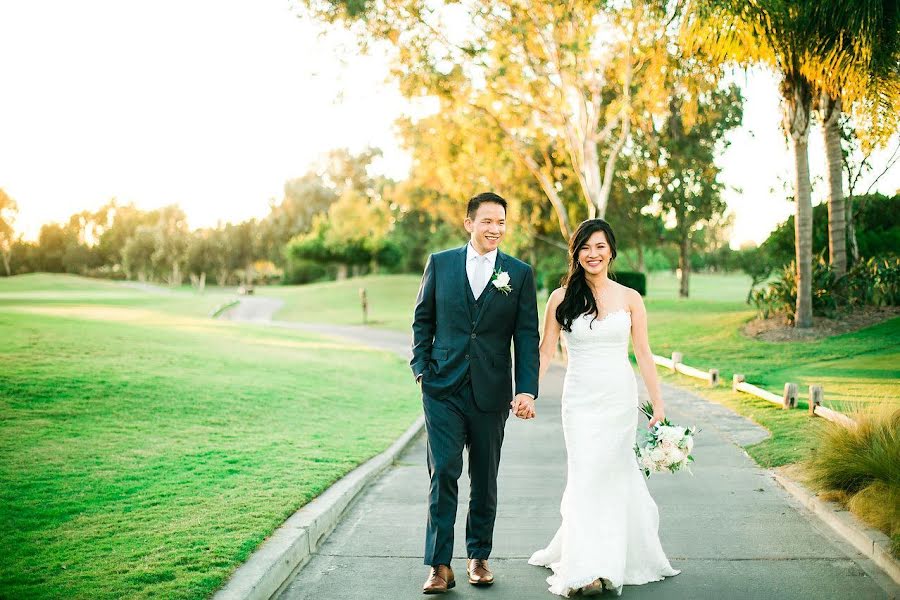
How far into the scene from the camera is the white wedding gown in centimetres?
482

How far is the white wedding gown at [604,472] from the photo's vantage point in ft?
15.8

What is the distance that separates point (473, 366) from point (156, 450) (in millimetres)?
4834

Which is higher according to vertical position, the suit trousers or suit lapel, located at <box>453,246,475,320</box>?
suit lapel, located at <box>453,246,475,320</box>

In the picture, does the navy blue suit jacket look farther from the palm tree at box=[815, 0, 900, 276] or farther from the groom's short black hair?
the palm tree at box=[815, 0, 900, 276]

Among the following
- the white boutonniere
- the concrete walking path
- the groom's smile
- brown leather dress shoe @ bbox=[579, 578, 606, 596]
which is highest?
the groom's smile

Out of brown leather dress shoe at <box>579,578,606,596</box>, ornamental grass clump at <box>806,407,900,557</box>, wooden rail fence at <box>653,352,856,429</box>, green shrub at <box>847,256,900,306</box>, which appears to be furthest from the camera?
green shrub at <box>847,256,900,306</box>

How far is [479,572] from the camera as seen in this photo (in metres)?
4.93

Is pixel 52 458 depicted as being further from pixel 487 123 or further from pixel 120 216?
pixel 120 216

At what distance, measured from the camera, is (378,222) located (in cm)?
4309

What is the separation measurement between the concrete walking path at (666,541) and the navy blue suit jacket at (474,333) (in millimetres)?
1271

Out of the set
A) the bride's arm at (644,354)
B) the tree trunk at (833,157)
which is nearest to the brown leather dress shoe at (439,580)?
the bride's arm at (644,354)

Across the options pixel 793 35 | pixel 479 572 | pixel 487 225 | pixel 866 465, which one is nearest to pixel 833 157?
pixel 793 35

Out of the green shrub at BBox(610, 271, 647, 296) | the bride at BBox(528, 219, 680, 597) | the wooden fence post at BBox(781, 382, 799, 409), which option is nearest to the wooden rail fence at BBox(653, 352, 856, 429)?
the wooden fence post at BBox(781, 382, 799, 409)

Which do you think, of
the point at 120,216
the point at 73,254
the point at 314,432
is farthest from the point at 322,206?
the point at 314,432
